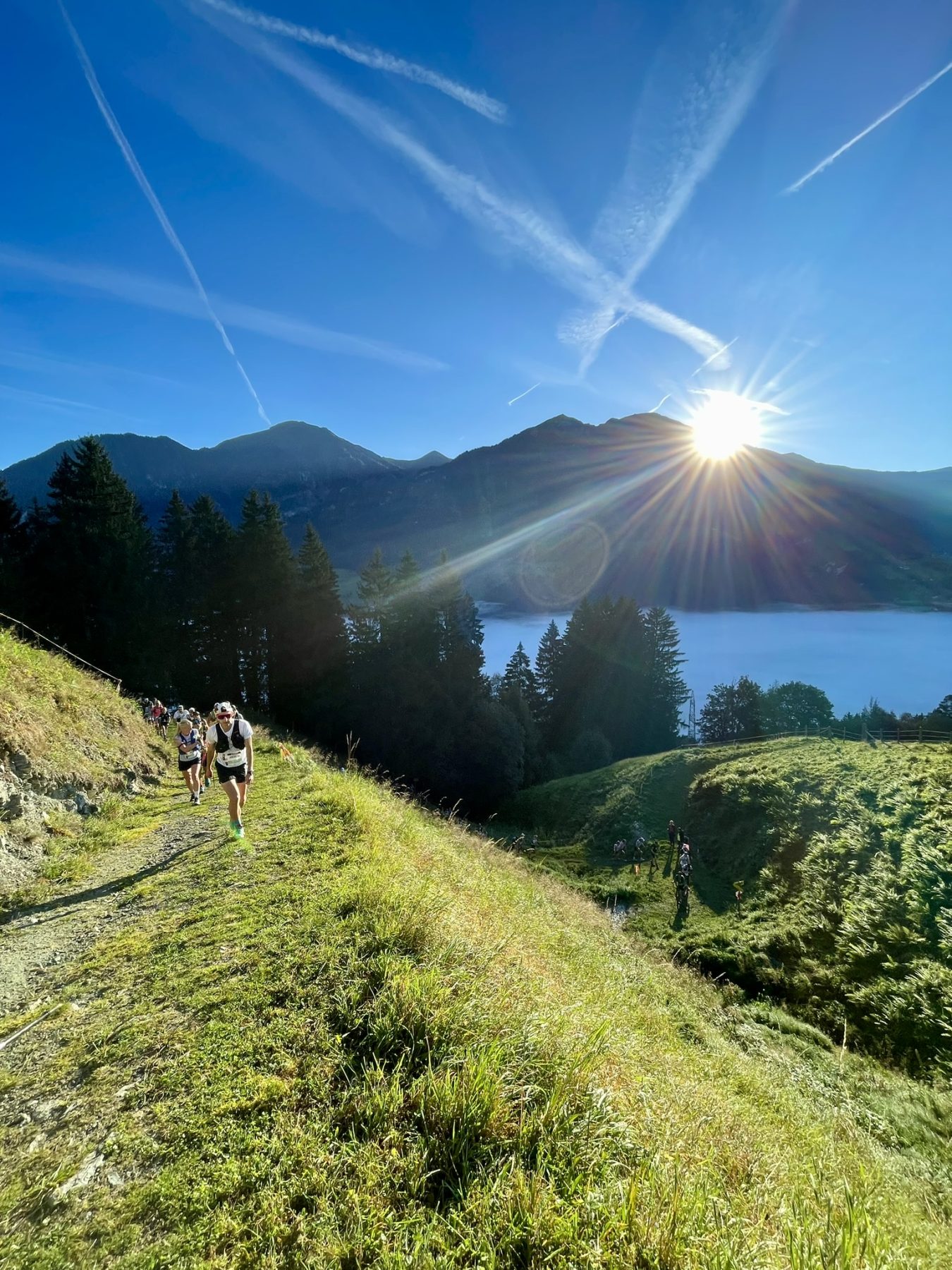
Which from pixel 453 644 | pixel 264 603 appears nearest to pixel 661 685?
pixel 453 644

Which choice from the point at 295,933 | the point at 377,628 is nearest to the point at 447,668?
the point at 377,628

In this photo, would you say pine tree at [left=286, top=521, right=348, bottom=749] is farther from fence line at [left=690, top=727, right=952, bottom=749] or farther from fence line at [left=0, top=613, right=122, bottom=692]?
fence line at [left=690, top=727, right=952, bottom=749]

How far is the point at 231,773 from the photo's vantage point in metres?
7.18

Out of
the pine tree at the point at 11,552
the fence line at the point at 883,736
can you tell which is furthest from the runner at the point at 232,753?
the fence line at the point at 883,736

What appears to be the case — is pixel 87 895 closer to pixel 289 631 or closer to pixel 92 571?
pixel 92 571

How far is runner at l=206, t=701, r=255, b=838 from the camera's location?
7.09 m

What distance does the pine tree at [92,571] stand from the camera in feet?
94.3

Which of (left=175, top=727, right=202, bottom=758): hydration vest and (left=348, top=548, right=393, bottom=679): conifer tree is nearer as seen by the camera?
(left=175, top=727, right=202, bottom=758): hydration vest

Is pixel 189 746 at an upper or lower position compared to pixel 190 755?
upper

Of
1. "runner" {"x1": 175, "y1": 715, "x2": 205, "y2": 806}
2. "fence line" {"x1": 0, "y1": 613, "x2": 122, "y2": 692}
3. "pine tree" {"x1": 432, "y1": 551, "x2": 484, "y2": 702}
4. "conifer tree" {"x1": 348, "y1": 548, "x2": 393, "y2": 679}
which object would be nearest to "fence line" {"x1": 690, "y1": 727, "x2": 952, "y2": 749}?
"pine tree" {"x1": 432, "y1": 551, "x2": 484, "y2": 702}

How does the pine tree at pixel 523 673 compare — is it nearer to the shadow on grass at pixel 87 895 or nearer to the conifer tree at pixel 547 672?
the conifer tree at pixel 547 672

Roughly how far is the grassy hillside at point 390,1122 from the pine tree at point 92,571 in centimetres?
2977

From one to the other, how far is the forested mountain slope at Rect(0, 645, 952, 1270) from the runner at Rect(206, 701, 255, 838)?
142 cm

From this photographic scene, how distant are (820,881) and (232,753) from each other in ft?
57.7
